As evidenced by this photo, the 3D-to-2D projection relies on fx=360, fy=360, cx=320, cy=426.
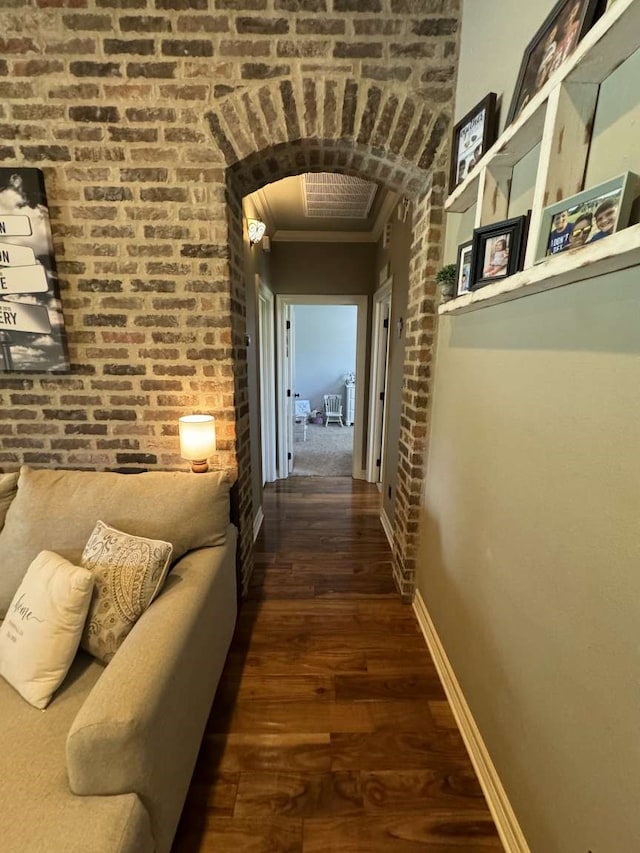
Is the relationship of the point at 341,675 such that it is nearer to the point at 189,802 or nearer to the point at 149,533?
the point at 189,802

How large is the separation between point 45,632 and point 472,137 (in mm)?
2253

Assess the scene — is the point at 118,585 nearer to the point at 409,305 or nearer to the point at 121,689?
the point at 121,689

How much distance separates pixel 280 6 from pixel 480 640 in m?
2.66

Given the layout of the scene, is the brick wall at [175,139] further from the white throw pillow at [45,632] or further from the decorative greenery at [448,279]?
the white throw pillow at [45,632]

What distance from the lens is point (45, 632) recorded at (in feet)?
3.62

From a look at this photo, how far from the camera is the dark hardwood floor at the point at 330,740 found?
3.74 ft

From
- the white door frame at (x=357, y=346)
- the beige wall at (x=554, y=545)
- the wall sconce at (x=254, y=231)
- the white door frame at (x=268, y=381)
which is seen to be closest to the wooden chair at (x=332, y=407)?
the white door frame at (x=357, y=346)

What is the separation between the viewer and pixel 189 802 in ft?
3.96

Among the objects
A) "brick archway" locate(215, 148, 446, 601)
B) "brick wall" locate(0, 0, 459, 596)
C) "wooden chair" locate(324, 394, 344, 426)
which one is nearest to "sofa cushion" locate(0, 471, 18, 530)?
"brick wall" locate(0, 0, 459, 596)

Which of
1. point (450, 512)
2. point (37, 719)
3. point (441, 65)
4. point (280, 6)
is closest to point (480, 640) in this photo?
point (450, 512)

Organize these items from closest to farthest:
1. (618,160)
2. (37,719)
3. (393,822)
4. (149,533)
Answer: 1. (618,160)
2. (37,719)
3. (393,822)
4. (149,533)

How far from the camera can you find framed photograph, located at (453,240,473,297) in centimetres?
133

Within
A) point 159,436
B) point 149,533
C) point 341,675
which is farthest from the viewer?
point 159,436

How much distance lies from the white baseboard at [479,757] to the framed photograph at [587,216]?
62.9 inches
